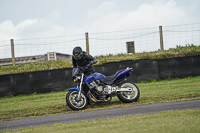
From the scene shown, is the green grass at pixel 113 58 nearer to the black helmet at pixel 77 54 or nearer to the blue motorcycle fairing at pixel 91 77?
the blue motorcycle fairing at pixel 91 77

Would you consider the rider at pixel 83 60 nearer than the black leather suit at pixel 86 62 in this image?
Yes

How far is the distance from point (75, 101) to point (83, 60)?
1365 mm

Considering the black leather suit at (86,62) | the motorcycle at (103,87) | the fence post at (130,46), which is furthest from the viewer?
the fence post at (130,46)

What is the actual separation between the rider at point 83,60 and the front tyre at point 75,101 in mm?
857

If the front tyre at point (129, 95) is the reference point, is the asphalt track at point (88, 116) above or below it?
below

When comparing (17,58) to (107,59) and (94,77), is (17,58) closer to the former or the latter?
(107,59)

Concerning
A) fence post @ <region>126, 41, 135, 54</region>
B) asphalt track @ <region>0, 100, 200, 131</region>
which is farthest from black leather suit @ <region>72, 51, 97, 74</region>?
fence post @ <region>126, 41, 135, 54</region>

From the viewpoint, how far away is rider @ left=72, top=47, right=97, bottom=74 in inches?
357

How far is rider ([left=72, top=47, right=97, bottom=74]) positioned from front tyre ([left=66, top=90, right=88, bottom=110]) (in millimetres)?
857

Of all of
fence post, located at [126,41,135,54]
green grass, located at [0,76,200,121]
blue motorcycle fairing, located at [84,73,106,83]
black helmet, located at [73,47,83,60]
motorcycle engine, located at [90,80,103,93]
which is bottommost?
green grass, located at [0,76,200,121]

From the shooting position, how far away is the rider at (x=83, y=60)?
907 centimetres

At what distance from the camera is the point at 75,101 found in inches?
343

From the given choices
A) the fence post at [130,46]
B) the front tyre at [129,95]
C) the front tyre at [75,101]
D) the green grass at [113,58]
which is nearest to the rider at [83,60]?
the front tyre at [75,101]

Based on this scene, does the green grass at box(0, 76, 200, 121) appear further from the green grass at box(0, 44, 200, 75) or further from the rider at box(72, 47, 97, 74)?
the green grass at box(0, 44, 200, 75)
